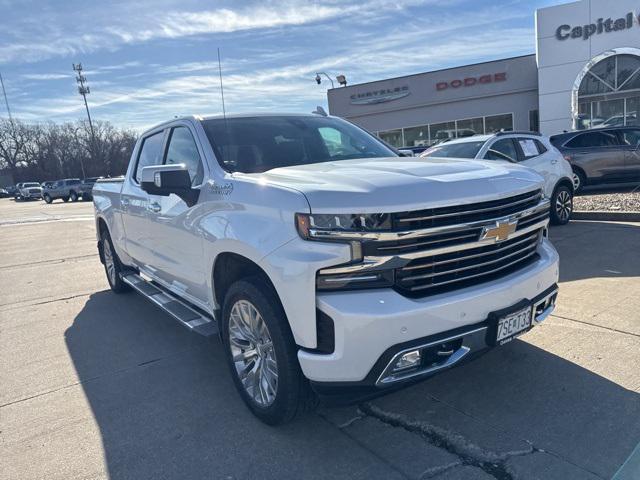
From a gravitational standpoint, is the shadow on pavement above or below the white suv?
below

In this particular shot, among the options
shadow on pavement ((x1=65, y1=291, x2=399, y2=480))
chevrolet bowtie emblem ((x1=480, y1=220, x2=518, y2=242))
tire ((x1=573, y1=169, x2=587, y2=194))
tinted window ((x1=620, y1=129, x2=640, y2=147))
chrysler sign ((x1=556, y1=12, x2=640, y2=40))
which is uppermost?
chrysler sign ((x1=556, y1=12, x2=640, y2=40))

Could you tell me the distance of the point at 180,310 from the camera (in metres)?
4.29

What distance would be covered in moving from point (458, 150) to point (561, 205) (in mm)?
2203

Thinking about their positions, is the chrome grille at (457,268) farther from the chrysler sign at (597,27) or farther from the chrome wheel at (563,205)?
the chrysler sign at (597,27)

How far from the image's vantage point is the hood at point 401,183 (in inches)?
101

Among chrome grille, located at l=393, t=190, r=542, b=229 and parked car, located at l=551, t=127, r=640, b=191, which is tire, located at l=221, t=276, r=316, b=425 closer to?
chrome grille, located at l=393, t=190, r=542, b=229

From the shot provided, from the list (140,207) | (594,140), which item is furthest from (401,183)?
(594,140)

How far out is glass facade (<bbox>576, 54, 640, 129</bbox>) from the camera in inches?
851

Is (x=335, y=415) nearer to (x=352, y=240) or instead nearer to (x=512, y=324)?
(x=512, y=324)

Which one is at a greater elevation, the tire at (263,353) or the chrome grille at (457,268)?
the chrome grille at (457,268)

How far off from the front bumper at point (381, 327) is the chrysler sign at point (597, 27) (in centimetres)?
2326

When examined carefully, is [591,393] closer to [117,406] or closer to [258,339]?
[258,339]

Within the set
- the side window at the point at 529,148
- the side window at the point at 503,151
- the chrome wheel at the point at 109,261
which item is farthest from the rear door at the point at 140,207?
the side window at the point at 529,148

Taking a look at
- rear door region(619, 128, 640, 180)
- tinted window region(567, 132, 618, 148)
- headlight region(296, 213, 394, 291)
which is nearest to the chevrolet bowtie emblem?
headlight region(296, 213, 394, 291)
